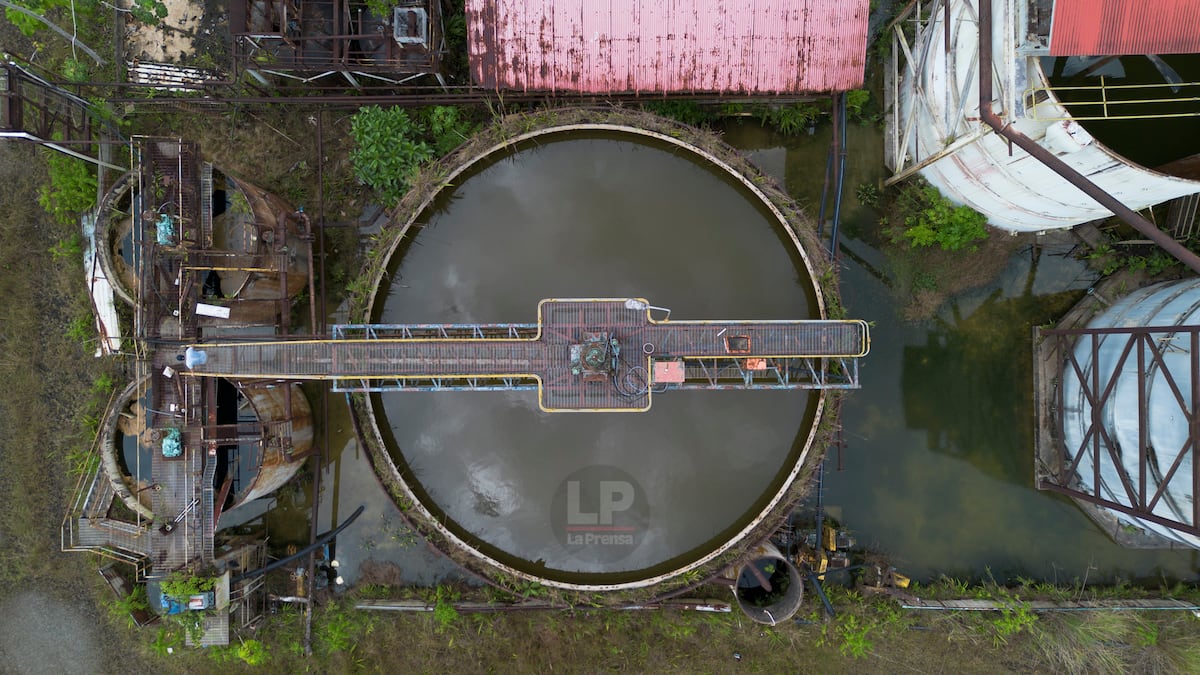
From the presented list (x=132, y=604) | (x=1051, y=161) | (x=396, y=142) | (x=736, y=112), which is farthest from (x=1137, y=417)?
(x=132, y=604)

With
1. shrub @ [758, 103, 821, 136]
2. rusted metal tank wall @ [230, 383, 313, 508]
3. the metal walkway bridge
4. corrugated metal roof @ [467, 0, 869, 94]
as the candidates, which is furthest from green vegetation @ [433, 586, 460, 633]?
shrub @ [758, 103, 821, 136]

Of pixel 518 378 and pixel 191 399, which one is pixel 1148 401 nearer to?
pixel 518 378

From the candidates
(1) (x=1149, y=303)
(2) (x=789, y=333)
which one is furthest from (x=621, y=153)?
(1) (x=1149, y=303)

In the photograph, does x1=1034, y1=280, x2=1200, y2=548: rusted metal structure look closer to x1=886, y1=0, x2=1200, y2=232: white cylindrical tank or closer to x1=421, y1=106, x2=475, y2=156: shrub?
x1=886, y1=0, x2=1200, y2=232: white cylindrical tank

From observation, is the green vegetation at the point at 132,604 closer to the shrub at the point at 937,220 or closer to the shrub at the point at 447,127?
the shrub at the point at 447,127

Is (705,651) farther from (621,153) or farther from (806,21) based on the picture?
(806,21)

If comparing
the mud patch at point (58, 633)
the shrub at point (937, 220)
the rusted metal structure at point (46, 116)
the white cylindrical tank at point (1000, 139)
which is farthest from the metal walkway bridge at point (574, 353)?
the mud patch at point (58, 633)
